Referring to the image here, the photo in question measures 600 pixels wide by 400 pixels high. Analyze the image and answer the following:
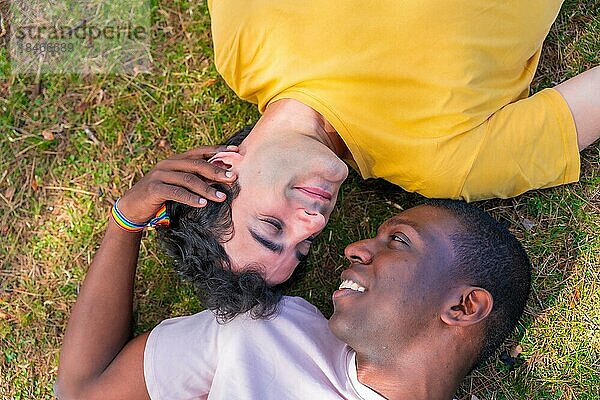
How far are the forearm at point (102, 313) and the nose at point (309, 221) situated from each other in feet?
3.78

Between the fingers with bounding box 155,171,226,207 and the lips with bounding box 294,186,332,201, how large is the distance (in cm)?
38

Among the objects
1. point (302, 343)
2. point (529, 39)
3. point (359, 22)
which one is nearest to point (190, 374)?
point (302, 343)

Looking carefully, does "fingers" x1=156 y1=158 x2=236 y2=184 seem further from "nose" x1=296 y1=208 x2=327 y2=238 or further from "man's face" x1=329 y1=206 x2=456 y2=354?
"man's face" x1=329 y1=206 x2=456 y2=354

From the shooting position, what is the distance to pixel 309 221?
292 centimetres

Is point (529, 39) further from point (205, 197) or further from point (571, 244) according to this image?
point (205, 197)

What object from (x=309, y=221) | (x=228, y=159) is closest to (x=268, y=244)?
(x=309, y=221)

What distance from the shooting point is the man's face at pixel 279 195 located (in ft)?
9.43

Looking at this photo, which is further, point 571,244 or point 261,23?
point 571,244

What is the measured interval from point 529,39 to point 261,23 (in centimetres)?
140

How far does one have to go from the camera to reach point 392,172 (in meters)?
3.43

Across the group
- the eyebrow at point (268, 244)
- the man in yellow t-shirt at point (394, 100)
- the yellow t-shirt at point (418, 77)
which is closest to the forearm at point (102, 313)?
the man in yellow t-shirt at point (394, 100)

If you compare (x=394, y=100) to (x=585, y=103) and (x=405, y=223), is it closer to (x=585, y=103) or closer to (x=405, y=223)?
(x=405, y=223)

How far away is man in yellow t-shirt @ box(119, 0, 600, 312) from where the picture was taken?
124 inches

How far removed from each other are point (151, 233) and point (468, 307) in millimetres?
1977
